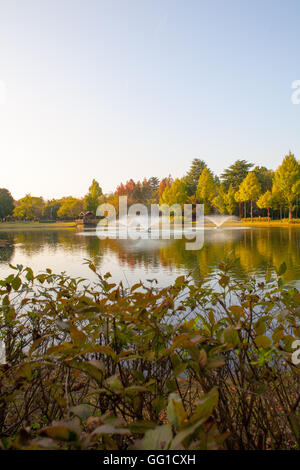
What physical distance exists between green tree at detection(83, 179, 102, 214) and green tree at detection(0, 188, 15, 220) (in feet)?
49.0

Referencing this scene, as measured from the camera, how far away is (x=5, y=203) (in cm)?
5928

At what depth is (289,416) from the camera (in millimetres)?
829

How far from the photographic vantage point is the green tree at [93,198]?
61656 millimetres

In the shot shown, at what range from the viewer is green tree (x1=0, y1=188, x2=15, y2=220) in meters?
58.8

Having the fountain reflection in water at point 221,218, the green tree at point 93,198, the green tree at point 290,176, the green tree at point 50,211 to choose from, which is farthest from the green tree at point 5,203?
the green tree at point 290,176

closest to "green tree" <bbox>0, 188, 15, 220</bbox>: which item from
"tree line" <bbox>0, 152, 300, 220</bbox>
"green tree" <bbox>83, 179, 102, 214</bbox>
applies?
"tree line" <bbox>0, 152, 300, 220</bbox>

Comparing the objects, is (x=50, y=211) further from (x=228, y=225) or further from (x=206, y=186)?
(x=228, y=225)

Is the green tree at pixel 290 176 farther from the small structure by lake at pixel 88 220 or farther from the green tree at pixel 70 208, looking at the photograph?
the green tree at pixel 70 208

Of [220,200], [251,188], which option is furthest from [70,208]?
[251,188]

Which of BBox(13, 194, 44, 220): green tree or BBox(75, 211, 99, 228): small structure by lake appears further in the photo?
BBox(13, 194, 44, 220): green tree

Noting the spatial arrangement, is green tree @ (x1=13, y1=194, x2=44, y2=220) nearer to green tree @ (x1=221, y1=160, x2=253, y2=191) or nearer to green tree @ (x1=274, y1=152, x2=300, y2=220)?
green tree @ (x1=221, y1=160, x2=253, y2=191)

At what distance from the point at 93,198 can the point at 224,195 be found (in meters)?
28.7
